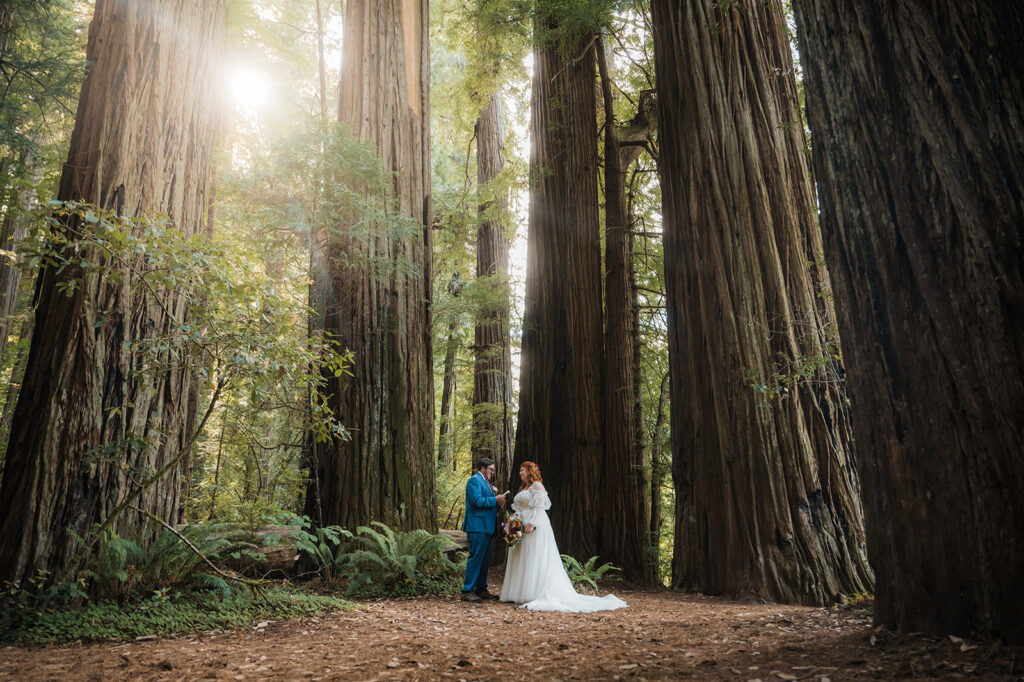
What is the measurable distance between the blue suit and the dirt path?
1.54 meters

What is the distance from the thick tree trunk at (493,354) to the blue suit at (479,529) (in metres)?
3.83

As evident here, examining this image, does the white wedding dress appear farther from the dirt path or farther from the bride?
the dirt path

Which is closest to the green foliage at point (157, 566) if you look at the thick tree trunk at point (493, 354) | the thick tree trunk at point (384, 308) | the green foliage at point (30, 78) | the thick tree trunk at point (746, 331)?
the thick tree trunk at point (384, 308)

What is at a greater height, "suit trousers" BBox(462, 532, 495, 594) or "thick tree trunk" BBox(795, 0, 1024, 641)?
"thick tree trunk" BBox(795, 0, 1024, 641)

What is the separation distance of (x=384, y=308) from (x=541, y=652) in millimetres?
4845

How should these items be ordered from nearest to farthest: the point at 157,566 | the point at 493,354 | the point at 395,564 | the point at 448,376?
the point at 157,566 → the point at 395,564 → the point at 493,354 → the point at 448,376

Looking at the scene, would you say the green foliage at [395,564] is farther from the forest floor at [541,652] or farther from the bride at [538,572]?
the forest floor at [541,652]

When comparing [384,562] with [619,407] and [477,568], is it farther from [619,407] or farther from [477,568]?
[619,407]

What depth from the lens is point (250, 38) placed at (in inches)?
451

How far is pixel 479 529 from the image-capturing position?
684 centimetres

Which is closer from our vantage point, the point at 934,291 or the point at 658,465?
the point at 934,291

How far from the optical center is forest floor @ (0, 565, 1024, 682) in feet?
8.36

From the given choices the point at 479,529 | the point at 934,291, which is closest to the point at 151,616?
the point at 479,529

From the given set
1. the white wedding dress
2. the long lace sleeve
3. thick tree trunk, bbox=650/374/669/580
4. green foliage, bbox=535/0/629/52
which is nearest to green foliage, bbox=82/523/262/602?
the white wedding dress
